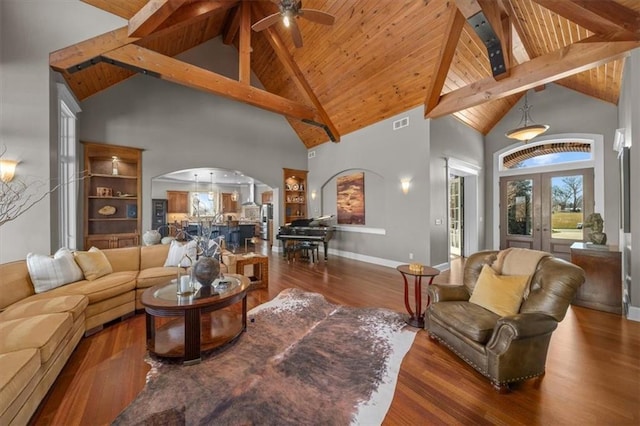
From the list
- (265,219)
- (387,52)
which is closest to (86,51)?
(387,52)

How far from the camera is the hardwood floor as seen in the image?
1.71 metres

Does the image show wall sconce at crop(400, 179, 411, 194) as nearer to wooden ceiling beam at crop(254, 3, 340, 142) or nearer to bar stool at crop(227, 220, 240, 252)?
wooden ceiling beam at crop(254, 3, 340, 142)

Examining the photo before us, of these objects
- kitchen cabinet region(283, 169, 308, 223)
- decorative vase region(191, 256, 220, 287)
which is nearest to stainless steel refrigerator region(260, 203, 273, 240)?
kitchen cabinet region(283, 169, 308, 223)

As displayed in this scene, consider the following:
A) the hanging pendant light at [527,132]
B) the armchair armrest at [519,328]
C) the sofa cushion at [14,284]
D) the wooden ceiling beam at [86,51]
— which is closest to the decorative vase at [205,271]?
the sofa cushion at [14,284]

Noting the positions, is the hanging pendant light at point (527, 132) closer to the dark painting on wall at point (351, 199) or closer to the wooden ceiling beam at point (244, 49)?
the dark painting on wall at point (351, 199)

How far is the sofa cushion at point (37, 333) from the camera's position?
1705 millimetres

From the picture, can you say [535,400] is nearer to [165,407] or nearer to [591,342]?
[591,342]

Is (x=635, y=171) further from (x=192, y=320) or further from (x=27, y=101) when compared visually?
(x=27, y=101)

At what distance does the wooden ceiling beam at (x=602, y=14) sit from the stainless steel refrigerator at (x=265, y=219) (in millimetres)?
9440

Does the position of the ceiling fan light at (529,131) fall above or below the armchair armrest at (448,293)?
above

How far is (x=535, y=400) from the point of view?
185cm

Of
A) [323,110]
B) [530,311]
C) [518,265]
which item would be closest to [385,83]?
[323,110]

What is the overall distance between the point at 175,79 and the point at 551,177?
870 centimetres

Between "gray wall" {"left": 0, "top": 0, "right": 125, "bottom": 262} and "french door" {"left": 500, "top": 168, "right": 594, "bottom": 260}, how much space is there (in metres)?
9.68
